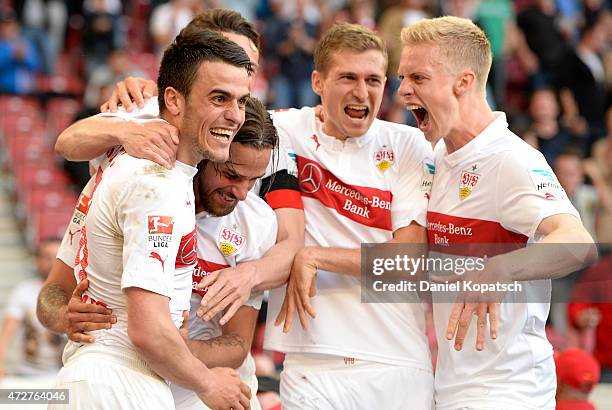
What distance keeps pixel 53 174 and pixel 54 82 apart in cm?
204

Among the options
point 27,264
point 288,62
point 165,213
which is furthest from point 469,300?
point 288,62

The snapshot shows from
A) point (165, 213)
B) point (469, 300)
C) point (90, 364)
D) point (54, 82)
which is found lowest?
point (90, 364)

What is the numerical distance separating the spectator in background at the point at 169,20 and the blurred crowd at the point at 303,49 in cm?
1

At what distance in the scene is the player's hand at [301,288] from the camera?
179 inches

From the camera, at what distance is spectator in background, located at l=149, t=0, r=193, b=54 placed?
40.3 ft

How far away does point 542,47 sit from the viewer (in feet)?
42.5

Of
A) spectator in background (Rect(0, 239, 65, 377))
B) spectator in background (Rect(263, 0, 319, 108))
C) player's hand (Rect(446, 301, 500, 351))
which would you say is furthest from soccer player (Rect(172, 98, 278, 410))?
spectator in background (Rect(263, 0, 319, 108))

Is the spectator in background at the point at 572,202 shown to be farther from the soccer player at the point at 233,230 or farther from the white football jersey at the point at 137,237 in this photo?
the white football jersey at the point at 137,237

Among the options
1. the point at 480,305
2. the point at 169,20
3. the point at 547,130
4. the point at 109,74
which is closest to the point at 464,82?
the point at 480,305

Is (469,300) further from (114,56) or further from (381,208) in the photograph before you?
(114,56)

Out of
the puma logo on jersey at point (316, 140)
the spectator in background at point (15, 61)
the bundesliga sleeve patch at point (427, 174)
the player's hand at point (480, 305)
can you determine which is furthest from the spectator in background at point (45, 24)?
the player's hand at point (480, 305)

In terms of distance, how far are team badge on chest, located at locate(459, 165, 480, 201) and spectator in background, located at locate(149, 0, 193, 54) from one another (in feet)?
27.0

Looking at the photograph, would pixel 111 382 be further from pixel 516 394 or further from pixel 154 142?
pixel 516 394

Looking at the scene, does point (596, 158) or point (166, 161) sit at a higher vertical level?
point (596, 158)
